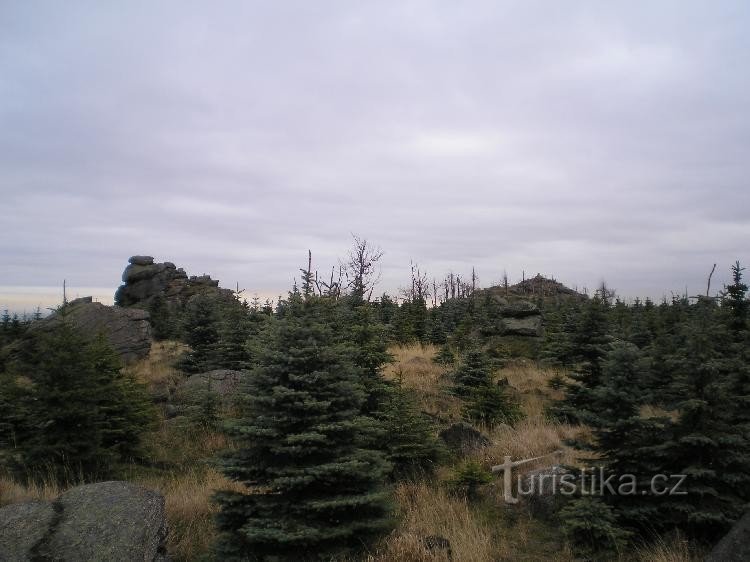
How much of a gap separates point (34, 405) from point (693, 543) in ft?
32.4

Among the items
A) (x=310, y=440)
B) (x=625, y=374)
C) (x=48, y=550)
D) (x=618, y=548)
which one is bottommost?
(x=618, y=548)

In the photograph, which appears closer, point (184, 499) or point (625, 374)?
point (625, 374)

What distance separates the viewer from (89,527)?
5.16 m

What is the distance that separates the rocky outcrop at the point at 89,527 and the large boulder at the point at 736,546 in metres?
5.66

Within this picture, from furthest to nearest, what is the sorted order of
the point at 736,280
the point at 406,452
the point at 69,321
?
1. the point at 736,280
2. the point at 69,321
3. the point at 406,452

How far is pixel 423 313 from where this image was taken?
1056 inches

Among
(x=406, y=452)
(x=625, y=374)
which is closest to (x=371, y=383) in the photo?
(x=406, y=452)

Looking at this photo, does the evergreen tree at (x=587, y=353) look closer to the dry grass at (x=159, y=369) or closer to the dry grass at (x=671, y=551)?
the dry grass at (x=671, y=551)

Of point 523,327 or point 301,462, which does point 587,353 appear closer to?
A: point 301,462

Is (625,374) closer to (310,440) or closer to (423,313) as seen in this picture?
(310,440)

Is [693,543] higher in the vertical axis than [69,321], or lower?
lower

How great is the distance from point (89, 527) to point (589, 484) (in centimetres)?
591


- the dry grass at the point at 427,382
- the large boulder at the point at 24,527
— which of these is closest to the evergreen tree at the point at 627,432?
the dry grass at the point at 427,382

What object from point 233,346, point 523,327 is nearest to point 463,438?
point 233,346
